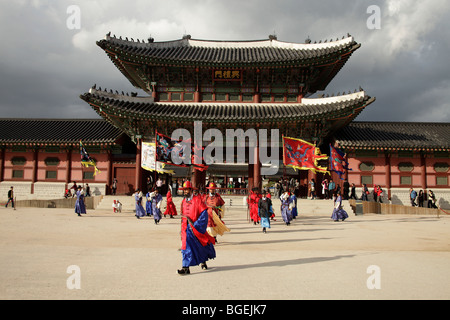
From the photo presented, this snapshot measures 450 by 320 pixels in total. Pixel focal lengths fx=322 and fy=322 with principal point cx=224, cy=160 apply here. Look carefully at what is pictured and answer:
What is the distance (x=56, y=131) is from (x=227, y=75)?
13807 millimetres

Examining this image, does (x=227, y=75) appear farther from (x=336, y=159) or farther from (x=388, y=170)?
(x=388, y=170)

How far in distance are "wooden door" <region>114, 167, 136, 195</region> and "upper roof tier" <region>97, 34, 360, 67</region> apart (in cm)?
767

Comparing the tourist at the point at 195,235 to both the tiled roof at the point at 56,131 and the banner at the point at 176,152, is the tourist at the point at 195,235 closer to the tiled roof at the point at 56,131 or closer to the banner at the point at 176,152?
the banner at the point at 176,152

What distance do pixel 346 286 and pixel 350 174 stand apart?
18.3 m

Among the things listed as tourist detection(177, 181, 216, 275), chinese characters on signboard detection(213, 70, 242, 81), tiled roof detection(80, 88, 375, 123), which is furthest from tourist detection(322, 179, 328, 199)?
tourist detection(177, 181, 216, 275)

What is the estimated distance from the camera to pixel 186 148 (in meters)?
21.1

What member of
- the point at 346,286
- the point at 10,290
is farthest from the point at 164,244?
the point at 346,286

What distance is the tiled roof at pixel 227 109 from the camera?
20.0 metres

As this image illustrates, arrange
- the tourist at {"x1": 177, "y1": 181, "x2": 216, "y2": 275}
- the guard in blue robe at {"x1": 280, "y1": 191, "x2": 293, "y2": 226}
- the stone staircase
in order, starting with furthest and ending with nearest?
the stone staircase < the guard in blue robe at {"x1": 280, "y1": 191, "x2": 293, "y2": 226} < the tourist at {"x1": 177, "y1": 181, "x2": 216, "y2": 275}

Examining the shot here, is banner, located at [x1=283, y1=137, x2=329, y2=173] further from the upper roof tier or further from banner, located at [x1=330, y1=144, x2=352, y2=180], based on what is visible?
the upper roof tier

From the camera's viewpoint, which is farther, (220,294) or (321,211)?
(321,211)

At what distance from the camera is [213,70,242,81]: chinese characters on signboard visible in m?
22.9

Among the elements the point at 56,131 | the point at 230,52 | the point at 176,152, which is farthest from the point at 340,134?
the point at 56,131

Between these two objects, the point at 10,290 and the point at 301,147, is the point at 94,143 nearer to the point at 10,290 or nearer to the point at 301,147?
the point at 301,147
